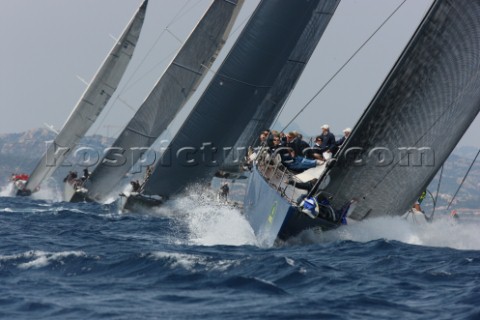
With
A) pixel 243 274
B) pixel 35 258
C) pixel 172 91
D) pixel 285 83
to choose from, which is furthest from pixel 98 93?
pixel 243 274

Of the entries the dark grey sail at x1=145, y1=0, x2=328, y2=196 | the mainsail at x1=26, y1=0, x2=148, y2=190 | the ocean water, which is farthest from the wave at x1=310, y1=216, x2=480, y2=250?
the mainsail at x1=26, y1=0, x2=148, y2=190

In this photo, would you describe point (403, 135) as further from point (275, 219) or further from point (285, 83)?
point (285, 83)

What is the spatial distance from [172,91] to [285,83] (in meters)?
6.48

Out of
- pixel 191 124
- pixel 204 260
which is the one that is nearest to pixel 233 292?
pixel 204 260

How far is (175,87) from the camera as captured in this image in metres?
31.4

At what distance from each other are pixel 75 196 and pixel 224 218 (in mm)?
18168

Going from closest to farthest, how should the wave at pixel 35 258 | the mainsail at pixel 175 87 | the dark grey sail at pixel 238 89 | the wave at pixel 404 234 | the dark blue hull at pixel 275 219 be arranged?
the wave at pixel 35 258 < the dark blue hull at pixel 275 219 < the wave at pixel 404 234 < the dark grey sail at pixel 238 89 < the mainsail at pixel 175 87

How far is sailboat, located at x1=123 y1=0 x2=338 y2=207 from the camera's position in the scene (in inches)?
901

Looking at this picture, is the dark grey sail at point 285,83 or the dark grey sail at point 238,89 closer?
the dark grey sail at point 238,89

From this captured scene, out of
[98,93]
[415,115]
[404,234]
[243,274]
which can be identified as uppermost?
[98,93]

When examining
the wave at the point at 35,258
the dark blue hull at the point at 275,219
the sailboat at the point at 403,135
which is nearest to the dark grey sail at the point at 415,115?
the sailboat at the point at 403,135

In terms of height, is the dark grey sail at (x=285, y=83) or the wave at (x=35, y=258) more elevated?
the dark grey sail at (x=285, y=83)

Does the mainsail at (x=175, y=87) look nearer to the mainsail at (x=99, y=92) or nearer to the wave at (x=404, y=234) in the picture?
the mainsail at (x=99, y=92)

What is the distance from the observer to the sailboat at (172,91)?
100.0ft
